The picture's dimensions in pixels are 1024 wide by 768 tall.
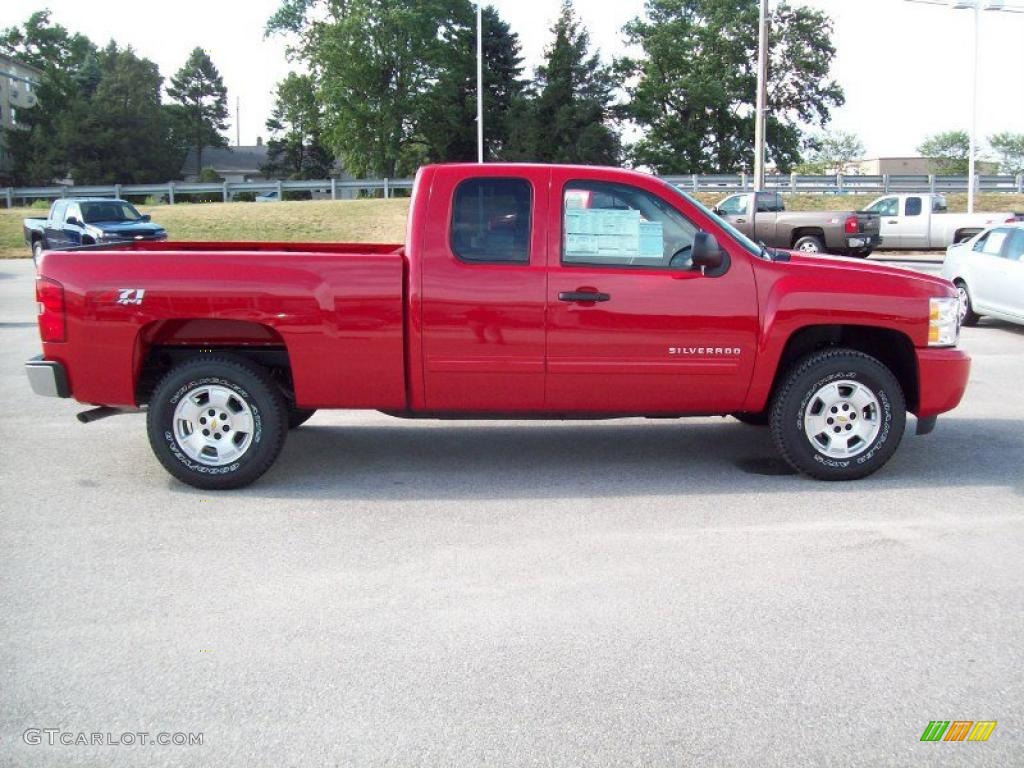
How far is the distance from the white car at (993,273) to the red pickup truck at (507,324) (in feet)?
24.7

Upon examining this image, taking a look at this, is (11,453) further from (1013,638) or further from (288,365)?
(1013,638)

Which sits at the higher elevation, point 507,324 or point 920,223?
point 920,223

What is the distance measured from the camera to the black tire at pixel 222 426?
6215 millimetres

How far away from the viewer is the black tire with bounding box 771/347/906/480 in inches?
250

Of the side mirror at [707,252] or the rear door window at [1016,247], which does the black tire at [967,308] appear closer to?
the rear door window at [1016,247]

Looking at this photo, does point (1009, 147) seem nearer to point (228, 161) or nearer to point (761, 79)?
point (228, 161)

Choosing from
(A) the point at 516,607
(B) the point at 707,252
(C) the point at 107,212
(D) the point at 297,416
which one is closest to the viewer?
(A) the point at 516,607

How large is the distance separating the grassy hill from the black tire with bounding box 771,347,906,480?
2887 centimetres

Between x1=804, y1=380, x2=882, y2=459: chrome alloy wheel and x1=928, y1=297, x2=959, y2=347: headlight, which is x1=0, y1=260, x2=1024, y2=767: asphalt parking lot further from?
x1=928, y1=297, x2=959, y2=347: headlight

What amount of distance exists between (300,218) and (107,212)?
11.8m

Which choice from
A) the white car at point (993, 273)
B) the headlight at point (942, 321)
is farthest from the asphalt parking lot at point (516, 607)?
the white car at point (993, 273)

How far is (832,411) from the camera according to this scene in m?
6.41

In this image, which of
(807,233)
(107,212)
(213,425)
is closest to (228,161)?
(107,212)

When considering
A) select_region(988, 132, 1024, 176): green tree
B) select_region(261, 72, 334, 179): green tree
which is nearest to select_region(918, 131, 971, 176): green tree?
select_region(988, 132, 1024, 176): green tree
